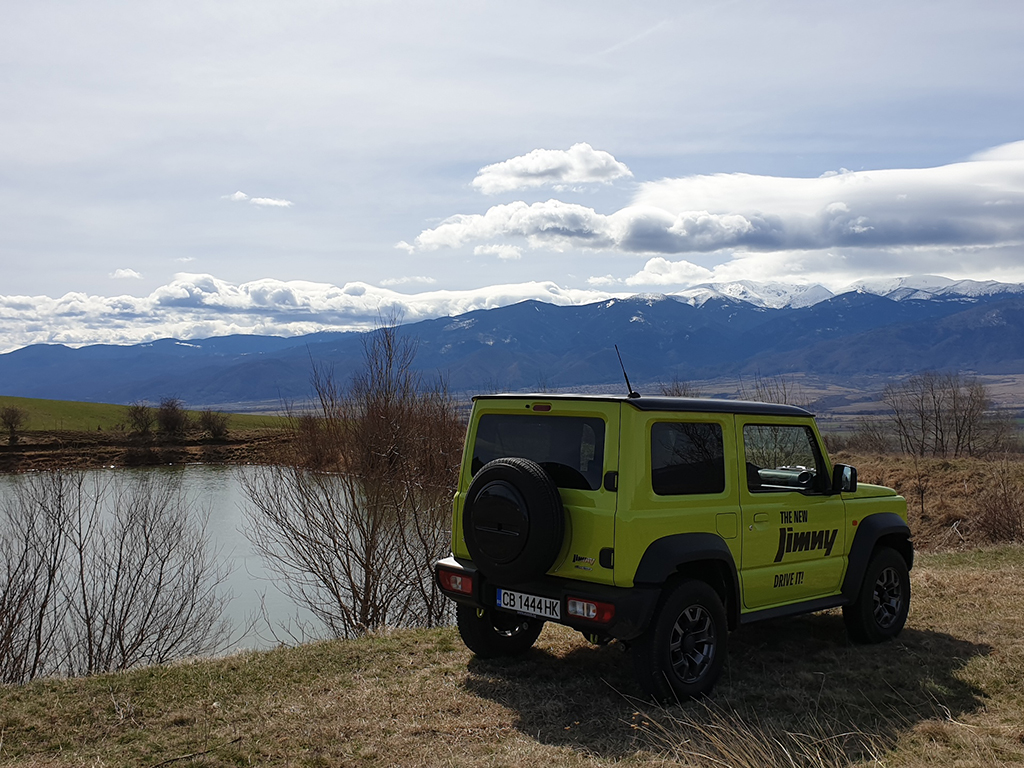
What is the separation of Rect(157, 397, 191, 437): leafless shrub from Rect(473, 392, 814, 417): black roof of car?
5613 cm

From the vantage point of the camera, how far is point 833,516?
6684 mm

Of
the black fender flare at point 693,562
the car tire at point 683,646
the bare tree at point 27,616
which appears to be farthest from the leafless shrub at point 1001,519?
the bare tree at point 27,616

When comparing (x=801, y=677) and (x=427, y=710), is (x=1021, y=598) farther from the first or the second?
(x=427, y=710)

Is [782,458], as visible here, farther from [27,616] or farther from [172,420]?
[172,420]

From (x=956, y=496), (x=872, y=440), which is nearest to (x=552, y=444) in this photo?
(x=956, y=496)

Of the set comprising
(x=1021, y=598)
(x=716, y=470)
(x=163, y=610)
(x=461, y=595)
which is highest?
(x=716, y=470)

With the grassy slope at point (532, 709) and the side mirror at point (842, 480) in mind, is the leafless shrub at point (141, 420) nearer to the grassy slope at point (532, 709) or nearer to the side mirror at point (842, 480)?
the grassy slope at point (532, 709)

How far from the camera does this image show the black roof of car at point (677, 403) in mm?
5366

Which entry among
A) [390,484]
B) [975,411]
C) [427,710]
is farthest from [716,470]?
[975,411]

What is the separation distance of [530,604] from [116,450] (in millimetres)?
52541

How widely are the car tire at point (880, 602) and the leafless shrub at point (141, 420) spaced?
185 ft

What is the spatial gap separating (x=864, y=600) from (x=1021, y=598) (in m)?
3.13

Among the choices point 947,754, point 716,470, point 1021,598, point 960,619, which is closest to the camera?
point 947,754

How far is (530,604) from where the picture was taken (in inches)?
219
